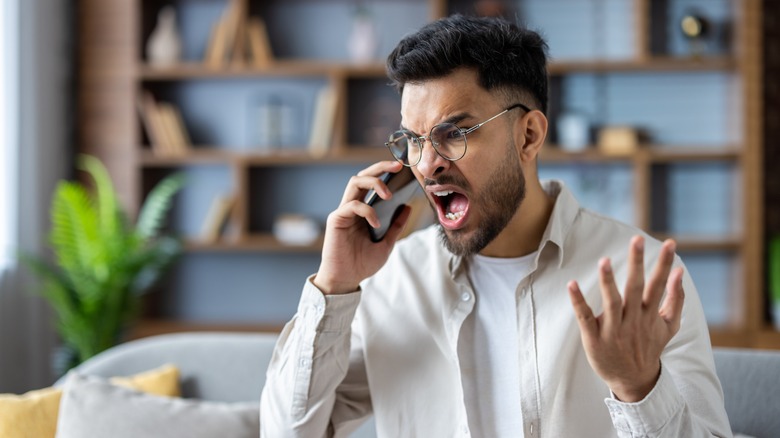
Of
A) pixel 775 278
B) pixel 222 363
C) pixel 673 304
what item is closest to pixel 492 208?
pixel 673 304

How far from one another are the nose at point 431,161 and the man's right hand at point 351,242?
2.5 inches

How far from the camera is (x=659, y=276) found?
1047 mm

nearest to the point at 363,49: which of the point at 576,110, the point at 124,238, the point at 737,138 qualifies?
the point at 576,110

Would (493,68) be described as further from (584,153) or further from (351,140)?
(351,140)

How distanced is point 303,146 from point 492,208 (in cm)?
293

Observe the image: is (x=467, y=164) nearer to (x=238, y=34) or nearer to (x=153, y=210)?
(x=153, y=210)

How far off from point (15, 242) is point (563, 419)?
123 inches

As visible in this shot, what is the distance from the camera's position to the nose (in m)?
1.53

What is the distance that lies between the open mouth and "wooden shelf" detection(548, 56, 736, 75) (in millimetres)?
2603

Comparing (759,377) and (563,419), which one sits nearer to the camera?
(563,419)

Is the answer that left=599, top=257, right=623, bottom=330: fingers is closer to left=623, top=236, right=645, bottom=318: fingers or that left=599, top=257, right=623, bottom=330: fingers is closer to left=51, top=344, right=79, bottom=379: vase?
left=623, top=236, right=645, bottom=318: fingers

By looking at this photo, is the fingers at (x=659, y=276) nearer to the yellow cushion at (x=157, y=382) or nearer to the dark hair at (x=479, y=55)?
the dark hair at (x=479, y=55)

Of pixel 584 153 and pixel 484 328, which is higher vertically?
pixel 584 153

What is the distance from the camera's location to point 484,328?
162 centimetres
